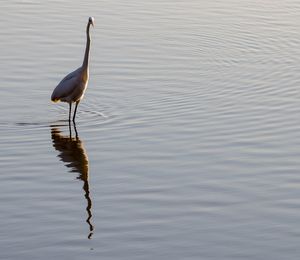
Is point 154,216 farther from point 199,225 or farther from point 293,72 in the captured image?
point 293,72

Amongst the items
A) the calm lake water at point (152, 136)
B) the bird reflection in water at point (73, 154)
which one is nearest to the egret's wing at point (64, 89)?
the calm lake water at point (152, 136)

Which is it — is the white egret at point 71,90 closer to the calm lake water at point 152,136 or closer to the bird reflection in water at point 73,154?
the calm lake water at point 152,136

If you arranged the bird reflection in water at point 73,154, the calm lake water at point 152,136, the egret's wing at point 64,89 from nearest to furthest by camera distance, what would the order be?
1. the calm lake water at point 152,136
2. the bird reflection in water at point 73,154
3. the egret's wing at point 64,89

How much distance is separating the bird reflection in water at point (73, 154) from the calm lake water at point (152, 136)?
0.03m

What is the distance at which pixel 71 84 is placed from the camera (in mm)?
15125

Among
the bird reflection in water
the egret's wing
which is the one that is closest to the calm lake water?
the bird reflection in water

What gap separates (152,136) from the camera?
13.7m

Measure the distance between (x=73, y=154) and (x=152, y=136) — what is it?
1159 mm

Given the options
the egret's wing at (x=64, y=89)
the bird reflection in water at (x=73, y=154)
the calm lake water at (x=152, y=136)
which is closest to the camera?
the calm lake water at (x=152, y=136)

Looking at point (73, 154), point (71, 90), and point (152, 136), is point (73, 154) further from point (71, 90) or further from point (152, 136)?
point (71, 90)

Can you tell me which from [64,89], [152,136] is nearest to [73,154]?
[152,136]

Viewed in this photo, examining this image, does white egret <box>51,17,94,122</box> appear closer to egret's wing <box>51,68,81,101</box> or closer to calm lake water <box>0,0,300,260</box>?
egret's wing <box>51,68,81,101</box>

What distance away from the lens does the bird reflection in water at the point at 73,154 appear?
39.3 feet

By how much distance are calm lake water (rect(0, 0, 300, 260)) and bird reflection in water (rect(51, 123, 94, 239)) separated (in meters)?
0.03
